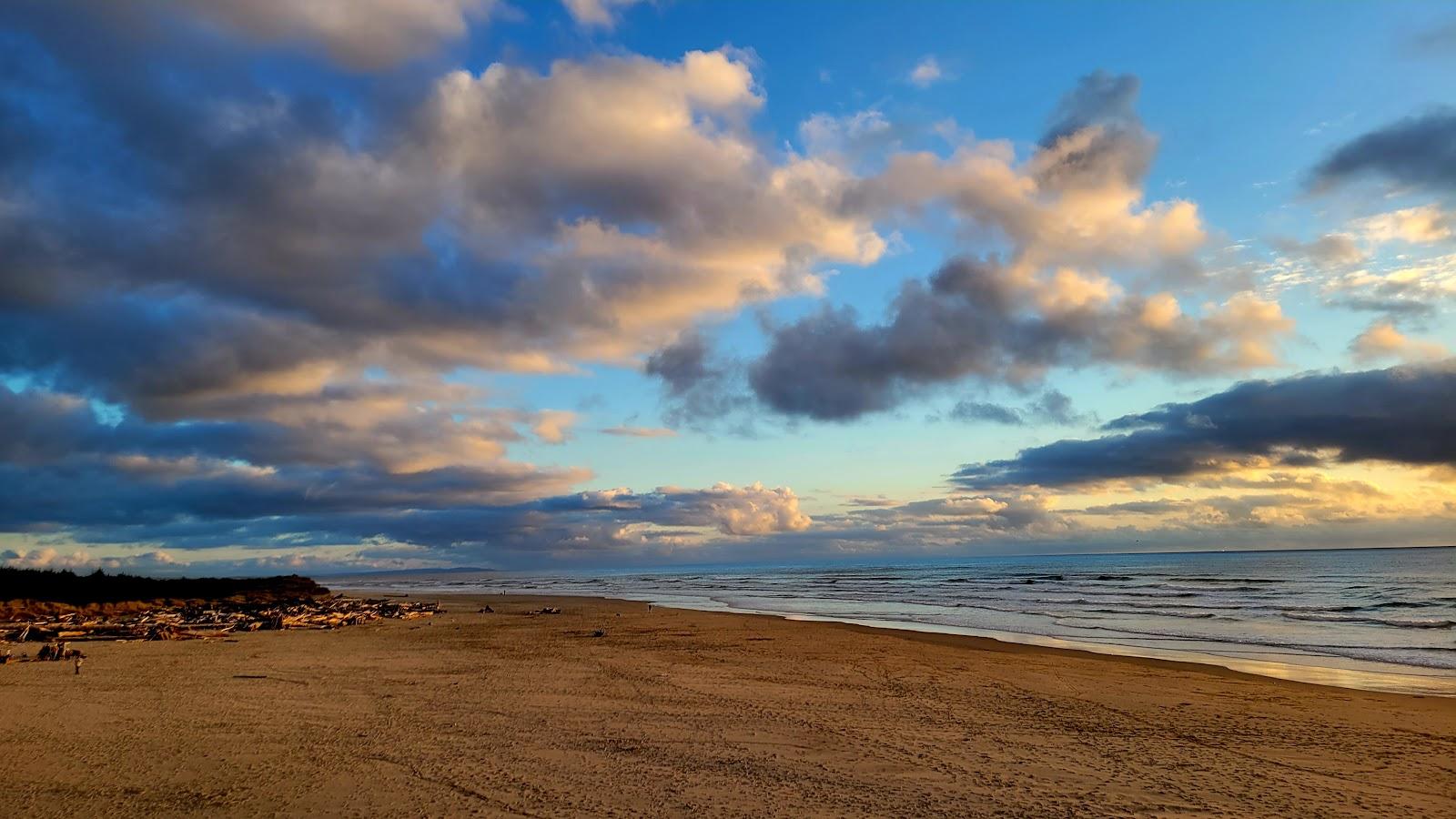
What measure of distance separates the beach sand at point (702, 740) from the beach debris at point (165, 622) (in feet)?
16.8

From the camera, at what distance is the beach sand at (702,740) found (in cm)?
768

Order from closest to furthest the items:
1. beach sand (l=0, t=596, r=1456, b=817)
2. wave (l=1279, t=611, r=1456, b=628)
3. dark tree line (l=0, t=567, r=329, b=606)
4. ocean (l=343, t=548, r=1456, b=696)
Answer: beach sand (l=0, t=596, r=1456, b=817) → ocean (l=343, t=548, r=1456, b=696) → wave (l=1279, t=611, r=1456, b=628) → dark tree line (l=0, t=567, r=329, b=606)

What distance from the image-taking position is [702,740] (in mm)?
10023

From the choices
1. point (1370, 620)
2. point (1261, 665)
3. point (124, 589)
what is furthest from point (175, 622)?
point (1370, 620)

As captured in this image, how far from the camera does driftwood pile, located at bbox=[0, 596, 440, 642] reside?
73.8 ft

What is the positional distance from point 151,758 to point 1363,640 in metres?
30.1

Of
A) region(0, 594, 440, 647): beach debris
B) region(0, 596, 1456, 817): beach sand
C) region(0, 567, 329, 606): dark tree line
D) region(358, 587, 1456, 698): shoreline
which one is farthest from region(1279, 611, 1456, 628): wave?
region(0, 567, 329, 606): dark tree line

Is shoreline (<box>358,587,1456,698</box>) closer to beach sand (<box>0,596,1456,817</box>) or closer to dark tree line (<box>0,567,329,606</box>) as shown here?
beach sand (<box>0,596,1456,817</box>)

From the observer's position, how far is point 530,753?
930 centimetres

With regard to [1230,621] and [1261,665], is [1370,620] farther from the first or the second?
[1261,665]

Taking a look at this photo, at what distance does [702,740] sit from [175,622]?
2428 cm

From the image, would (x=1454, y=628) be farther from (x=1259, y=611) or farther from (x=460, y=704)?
(x=460, y=704)

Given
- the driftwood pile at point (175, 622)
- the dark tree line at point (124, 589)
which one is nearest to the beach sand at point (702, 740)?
the driftwood pile at point (175, 622)

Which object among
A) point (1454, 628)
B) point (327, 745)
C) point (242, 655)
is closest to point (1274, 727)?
point (327, 745)
